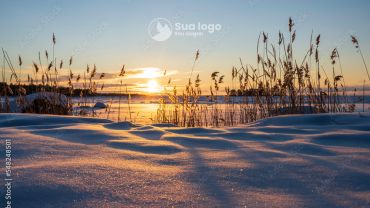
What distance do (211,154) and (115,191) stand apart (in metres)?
0.59

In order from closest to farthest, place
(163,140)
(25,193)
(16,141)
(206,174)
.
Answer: (25,193), (206,174), (16,141), (163,140)

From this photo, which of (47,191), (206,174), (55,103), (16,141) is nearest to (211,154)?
(206,174)

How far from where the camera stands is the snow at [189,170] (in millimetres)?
870

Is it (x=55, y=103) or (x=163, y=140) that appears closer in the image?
(x=163, y=140)

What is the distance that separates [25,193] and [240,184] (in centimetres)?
55

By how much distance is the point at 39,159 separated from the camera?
1243 mm

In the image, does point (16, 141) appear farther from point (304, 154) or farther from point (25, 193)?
point (304, 154)

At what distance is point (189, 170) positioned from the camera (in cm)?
115

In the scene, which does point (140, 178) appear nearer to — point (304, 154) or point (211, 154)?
point (211, 154)

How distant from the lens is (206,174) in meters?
1.11

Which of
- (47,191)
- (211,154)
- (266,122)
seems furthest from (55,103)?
(47,191)

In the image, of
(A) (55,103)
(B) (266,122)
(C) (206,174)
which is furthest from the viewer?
(A) (55,103)

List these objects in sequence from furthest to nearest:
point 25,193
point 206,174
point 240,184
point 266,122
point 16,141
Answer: point 266,122, point 16,141, point 206,174, point 240,184, point 25,193

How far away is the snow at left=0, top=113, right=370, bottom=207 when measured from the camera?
2.85ft
